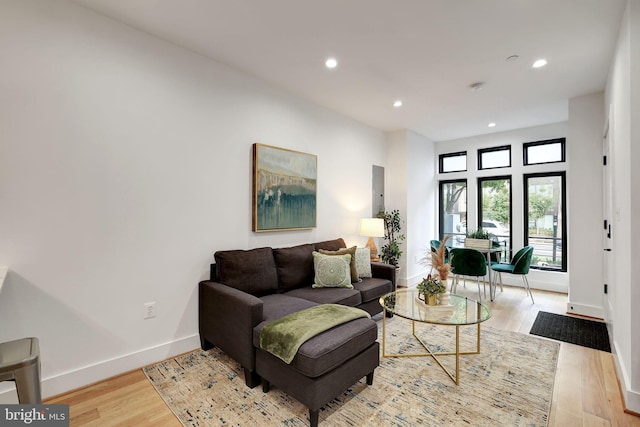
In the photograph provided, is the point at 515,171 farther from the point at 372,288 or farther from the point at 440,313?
the point at 440,313

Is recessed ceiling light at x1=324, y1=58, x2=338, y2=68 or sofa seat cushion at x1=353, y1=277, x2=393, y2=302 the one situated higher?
recessed ceiling light at x1=324, y1=58, x2=338, y2=68

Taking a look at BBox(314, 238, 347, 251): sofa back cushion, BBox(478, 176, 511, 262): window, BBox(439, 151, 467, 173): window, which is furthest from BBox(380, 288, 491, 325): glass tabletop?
BBox(439, 151, 467, 173): window

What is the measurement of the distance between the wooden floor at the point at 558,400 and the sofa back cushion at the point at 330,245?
7.16 feet

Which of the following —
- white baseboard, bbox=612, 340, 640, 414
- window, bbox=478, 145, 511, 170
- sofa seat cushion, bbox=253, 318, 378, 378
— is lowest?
white baseboard, bbox=612, 340, 640, 414

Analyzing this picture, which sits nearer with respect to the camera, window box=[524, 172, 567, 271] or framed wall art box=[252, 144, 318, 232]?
framed wall art box=[252, 144, 318, 232]

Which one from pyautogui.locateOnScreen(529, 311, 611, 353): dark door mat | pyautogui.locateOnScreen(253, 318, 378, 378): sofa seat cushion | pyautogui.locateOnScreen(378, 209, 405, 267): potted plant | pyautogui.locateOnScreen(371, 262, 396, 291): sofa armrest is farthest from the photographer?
pyautogui.locateOnScreen(378, 209, 405, 267): potted plant

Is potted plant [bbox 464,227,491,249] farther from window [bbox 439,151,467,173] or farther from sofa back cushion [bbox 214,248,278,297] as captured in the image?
sofa back cushion [bbox 214,248,278,297]

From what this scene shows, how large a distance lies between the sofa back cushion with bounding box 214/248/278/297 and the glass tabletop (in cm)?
116

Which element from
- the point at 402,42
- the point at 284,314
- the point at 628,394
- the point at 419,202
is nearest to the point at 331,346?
the point at 284,314

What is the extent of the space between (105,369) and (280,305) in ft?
4.61

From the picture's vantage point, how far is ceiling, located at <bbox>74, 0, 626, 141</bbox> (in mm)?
2186

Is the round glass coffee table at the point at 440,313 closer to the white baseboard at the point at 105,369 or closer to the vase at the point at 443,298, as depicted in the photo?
the vase at the point at 443,298

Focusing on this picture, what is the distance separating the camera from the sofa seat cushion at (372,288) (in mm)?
3281

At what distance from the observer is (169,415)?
1.92 metres
